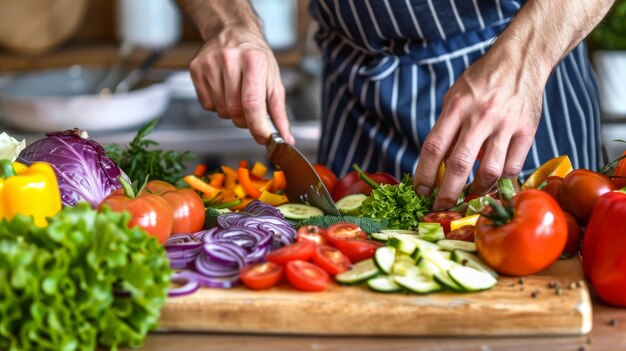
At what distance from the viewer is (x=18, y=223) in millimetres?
1501

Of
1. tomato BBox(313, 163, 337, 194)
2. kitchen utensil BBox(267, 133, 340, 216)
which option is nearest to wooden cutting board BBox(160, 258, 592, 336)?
kitchen utensil BBox(267, 133, 340, 216)

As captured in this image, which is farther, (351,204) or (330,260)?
(351,204)

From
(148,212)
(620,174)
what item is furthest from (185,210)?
(620,174)

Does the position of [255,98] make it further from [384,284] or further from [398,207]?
[384,284]

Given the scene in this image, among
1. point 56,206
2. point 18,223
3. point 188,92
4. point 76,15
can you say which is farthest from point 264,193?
point 76,15

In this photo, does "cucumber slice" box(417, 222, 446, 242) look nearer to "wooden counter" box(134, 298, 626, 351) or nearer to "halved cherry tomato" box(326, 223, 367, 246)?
"halved cherry tomato" box(326, 223, 367, 246)

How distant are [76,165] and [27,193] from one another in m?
0.24

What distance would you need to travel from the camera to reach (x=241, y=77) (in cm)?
229

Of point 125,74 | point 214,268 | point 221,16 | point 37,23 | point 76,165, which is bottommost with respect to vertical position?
point 125,74

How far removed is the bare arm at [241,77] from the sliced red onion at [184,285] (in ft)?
2.17

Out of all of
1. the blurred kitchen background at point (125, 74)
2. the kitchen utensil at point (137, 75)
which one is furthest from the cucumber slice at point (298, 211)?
the kitchen utensil at point (137, 75)

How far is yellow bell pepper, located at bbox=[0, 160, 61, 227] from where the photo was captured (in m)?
1.65

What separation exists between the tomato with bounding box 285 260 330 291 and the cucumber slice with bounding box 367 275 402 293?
82 millimetres

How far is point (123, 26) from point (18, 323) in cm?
310
